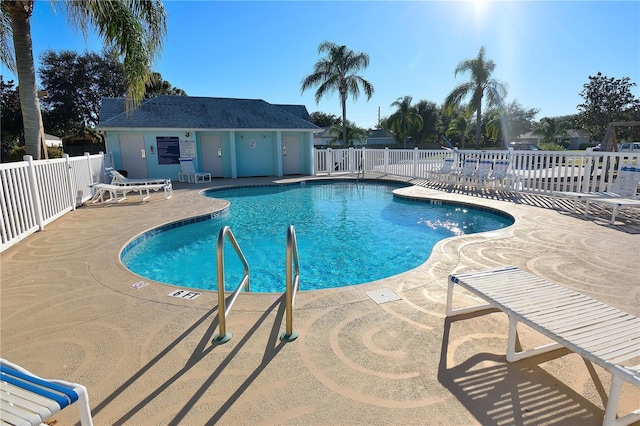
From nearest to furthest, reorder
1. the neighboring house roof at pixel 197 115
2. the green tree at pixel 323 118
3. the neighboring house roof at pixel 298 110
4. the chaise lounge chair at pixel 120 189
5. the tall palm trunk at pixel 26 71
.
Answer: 1. the tall palm trunk at pixel 26 71
2. the chaise lounge chair at pixel 120 189
3. the neighboring house roof at pixel 197 115
4. the neighboring house roof at pixel 298 110
5. the green tree at pixel 323 118

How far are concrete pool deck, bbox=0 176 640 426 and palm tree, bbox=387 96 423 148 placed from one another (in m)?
31.3

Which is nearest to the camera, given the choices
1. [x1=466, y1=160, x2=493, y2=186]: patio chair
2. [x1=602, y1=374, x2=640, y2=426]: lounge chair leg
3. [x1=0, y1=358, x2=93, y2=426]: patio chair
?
[x1=0, y1=358, x2=93, y2=426]: patio chair

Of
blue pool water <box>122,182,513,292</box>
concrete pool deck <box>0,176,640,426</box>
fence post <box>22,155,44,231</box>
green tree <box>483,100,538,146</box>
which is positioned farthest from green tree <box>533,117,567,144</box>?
fence post <box>22,155,44,231</box>

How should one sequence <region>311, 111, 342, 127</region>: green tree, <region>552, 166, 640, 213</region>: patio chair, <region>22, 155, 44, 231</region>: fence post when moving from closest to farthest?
1. <region>22, 155, 44, 231</region>: fence post
2. <region>552, 166, 640, 213</region>: patio chair
3. <region>311, 111, 342, 127</region>: green tree

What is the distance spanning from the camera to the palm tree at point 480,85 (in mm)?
24891

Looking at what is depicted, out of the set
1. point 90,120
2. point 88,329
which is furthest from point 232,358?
point 90,120

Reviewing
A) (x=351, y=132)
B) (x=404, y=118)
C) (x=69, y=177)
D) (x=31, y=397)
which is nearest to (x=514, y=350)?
(x=31, y=397)

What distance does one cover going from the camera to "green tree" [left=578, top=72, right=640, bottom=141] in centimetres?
3225

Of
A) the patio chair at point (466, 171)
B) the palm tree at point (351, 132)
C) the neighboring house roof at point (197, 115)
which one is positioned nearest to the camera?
the patio chair at point (466, 171)

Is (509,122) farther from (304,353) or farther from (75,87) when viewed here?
(304,353)

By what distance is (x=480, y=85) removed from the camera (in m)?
25.4

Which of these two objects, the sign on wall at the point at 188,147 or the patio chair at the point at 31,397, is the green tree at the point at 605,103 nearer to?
the sign on wall at the point at 188,147

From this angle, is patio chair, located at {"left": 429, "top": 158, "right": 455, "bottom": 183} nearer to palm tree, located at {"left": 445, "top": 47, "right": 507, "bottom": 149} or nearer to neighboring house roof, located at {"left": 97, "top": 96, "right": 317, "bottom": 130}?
neighboring house roof, located at {"left": 97, "top": 96, "right": 317, "bottom": 130}

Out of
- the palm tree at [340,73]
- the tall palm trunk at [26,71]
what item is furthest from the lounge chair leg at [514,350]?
the palm tree at [340,73]
